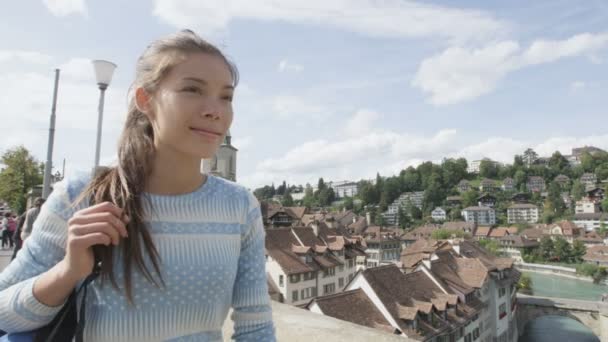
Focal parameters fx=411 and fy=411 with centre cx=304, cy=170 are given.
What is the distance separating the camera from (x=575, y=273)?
205ft

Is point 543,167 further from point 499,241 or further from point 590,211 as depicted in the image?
point 499,241

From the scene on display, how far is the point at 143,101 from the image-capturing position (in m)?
1.48

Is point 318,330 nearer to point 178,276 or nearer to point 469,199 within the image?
point 178,276

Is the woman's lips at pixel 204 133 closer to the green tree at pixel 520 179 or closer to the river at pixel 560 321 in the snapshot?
the river at pixel 560 321

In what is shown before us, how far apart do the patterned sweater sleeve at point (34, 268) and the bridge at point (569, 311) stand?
136 ft

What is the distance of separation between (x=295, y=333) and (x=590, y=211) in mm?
131017

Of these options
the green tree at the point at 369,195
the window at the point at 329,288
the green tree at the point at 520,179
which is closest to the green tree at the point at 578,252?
the window at the point at 329,288

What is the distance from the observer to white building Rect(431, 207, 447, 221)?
405 feet

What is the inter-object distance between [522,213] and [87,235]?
438 feet

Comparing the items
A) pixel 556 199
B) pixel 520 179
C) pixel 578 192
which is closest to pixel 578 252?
pixel 556 199

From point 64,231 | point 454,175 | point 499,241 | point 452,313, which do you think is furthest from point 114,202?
point 454,175

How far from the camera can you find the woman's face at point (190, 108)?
1.41 m

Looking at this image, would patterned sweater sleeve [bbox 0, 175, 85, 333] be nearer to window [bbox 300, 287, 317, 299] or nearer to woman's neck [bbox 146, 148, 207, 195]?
woman's neck [bbox 146, 148, 207, 195]

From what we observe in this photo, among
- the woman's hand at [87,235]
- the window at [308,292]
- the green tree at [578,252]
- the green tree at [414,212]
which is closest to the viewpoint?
the woman's hand at [87,235]
